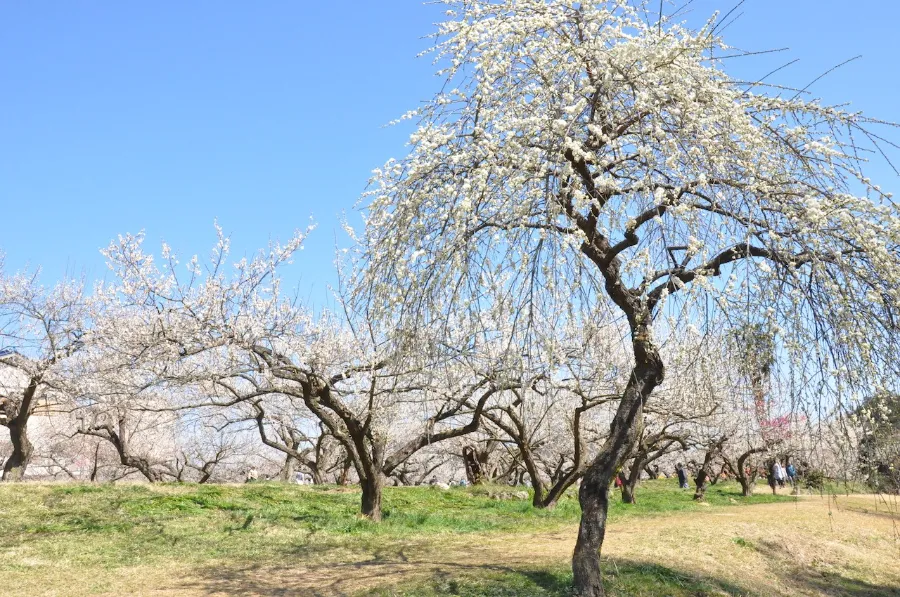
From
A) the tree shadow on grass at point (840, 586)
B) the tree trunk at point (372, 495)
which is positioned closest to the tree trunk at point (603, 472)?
the tree shadow on grass at point (840, 586)

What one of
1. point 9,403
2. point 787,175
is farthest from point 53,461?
point 787,175

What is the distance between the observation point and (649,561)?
9156 mm

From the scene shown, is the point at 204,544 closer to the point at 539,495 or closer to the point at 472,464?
the point at 539,495

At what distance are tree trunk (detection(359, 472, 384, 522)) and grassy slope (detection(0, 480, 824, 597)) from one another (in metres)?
0.36

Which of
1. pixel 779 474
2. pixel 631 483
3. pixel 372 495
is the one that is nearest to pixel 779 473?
pixel 779 474

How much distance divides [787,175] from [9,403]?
22.0 m

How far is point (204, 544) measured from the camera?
10578 mm

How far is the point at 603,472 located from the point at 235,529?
7.08 meters

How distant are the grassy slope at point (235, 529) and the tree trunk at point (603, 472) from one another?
0.38 m

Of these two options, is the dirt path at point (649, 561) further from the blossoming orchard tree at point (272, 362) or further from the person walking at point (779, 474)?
the person walking at point (779, 474)

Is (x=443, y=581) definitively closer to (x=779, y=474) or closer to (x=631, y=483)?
(x=631, y=483)

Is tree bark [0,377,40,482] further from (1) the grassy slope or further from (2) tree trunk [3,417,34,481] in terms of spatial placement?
(1) the grassy slope

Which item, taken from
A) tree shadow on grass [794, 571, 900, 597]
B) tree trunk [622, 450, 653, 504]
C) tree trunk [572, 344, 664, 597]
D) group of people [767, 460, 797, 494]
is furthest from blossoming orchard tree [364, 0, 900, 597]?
group of people [767, 460, 797, 494]

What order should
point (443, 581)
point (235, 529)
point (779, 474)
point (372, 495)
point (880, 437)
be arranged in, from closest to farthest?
point (880, 437), point (443, 581), point (235, 529), point (372, 495), point (779, 474)
